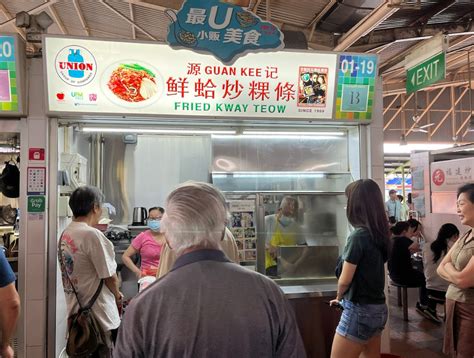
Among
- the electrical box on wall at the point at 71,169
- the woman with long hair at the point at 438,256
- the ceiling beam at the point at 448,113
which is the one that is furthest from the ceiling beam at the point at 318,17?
the ceiling beam at the point at 448,113

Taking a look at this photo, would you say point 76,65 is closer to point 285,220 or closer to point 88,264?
point 88,264

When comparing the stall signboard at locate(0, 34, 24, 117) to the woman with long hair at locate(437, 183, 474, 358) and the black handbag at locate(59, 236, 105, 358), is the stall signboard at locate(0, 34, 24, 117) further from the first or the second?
the woman with long hair at locate(437, 183, 474, 358)

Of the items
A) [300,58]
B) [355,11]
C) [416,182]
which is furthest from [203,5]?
[416,182]

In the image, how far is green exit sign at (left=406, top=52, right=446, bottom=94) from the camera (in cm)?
333

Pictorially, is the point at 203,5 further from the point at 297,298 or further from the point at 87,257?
the point at 297,298

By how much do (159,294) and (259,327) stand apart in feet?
1.02

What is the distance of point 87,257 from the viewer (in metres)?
2.41

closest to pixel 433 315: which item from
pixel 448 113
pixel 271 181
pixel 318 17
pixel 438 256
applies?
pixel 438 256

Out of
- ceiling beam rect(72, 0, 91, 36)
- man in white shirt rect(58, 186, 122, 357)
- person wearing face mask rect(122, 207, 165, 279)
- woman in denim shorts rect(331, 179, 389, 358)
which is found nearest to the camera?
woman in denim shorts rect(331, 179, 389, 358)

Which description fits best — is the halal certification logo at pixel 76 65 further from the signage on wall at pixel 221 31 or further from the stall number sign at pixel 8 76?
the signage on wall at pixel 221 31

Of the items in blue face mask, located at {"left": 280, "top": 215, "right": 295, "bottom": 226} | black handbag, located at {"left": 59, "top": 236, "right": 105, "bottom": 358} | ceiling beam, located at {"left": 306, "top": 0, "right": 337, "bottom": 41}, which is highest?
ceiling beam, located at {"left": 306, "top": 0, "right": 337, "bottom": 41}

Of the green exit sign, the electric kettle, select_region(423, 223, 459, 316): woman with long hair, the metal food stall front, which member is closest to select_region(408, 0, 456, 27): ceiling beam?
the green exit sign

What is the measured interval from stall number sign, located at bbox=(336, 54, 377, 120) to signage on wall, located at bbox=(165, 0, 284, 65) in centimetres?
95

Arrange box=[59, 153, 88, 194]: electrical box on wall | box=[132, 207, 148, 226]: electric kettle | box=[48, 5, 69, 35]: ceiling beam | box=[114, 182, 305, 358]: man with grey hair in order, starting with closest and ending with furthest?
1. box=[114, 182, 305, 358]: man with grey hair
2. box=[59, 153, 88, 194]: electrical box on wall
3. box=[132, 207, 148, 226]: electric kettle
4. box=[48, 5, 69, 35]: ceiling beam
